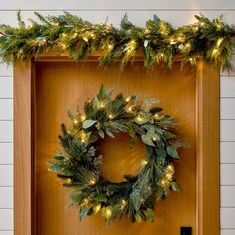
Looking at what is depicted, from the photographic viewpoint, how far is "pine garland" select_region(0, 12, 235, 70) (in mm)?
1857

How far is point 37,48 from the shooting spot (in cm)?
190

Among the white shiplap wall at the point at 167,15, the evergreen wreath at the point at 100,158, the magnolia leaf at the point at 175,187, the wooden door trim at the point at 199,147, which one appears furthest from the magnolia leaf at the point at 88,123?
the magnolia leaf at the point at 175,187

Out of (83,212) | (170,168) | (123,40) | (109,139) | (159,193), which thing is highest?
(123,40)

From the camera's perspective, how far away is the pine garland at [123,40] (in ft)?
6.09

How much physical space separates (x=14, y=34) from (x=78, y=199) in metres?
0.90

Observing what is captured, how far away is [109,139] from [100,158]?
15cm

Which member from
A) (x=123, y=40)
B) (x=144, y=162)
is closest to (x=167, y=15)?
(x=123, y=40)

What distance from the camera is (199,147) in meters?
1.96

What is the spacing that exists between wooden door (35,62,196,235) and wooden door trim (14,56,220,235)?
76 mm

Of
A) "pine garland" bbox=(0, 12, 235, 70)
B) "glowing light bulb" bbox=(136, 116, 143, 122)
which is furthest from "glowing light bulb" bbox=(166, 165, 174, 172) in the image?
"pine garland" bbox=(0, 12, 235, 70)

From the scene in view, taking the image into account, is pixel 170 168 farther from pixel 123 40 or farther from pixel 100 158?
pixel 123 40

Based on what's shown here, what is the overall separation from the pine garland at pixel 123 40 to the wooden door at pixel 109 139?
0.14 metres

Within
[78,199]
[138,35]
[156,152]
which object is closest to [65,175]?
A: [78,199]

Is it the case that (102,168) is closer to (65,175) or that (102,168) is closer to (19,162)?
(65,175)
